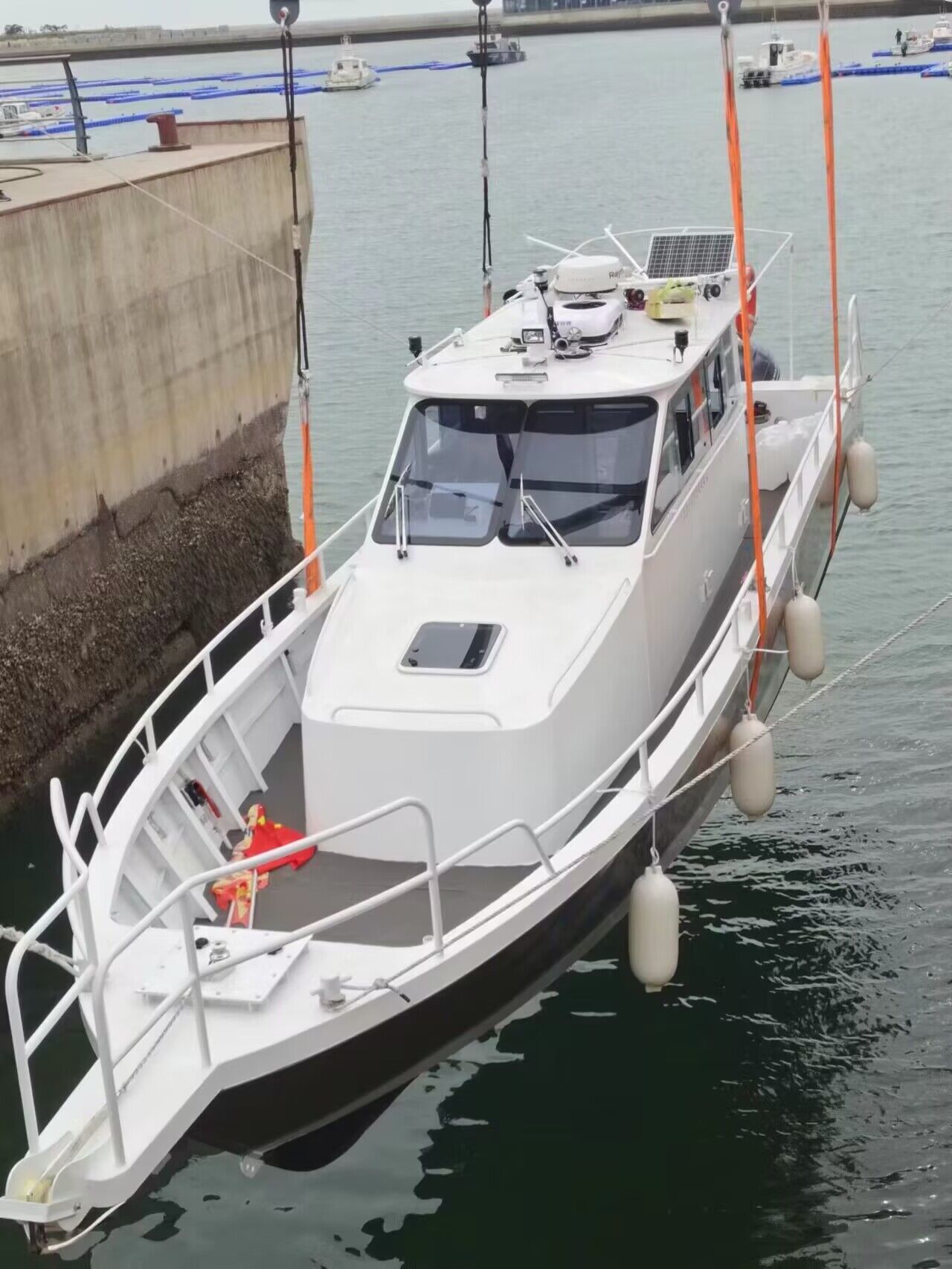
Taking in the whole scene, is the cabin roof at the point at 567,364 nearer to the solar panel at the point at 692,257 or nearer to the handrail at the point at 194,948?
the solar panel at the point at 692,257

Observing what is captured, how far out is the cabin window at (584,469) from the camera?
8.68m

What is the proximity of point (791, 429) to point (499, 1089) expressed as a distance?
6.16m

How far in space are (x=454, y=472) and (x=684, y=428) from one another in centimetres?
150

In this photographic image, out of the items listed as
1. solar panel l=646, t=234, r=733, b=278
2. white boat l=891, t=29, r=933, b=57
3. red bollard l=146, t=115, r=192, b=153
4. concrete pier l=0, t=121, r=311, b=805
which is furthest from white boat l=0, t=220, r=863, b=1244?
white boat l=891, t=29, r=933, b=57

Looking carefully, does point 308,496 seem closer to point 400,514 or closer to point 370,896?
point 400,514

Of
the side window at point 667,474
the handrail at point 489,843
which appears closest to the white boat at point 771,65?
the side window at point 667,474

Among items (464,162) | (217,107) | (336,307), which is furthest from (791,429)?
(217,107)

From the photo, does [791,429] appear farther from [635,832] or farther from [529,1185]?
[529,1185]

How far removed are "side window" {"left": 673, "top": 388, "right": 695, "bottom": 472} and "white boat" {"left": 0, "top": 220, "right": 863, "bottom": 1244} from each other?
0.03 metres

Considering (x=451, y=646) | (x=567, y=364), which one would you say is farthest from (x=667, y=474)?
(x=451, y=646)

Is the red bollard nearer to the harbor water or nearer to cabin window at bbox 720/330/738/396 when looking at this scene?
the harbor water

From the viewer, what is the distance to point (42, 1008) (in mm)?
9094

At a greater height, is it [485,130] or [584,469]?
[485,130]

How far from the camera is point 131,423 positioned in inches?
499
